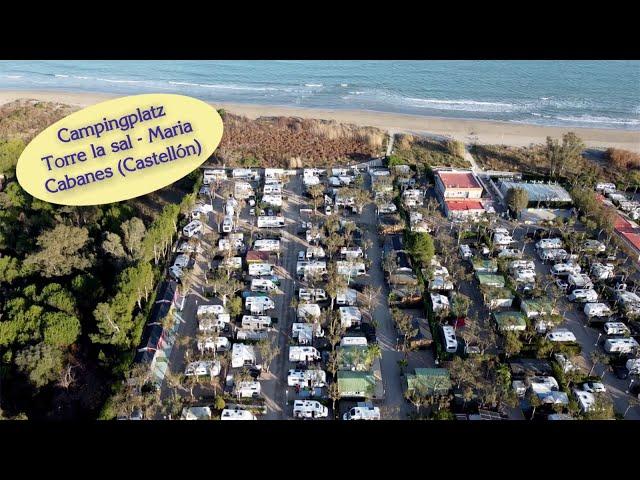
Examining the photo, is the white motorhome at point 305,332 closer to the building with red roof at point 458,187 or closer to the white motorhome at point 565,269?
the white motorhome at point 565,269

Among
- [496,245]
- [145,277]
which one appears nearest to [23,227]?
[145,277]

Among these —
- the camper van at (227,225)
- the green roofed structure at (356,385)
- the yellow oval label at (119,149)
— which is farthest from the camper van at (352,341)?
the camper van at (227,225)

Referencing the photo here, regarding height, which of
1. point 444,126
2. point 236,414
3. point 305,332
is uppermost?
point 444,126

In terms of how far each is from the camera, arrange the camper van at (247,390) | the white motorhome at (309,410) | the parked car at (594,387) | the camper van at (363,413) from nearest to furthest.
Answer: the camper van at (363,413) < the white motorhome at (309,410) < the camper van at (247,390) < the parked car at (594,387)

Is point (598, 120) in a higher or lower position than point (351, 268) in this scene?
higher

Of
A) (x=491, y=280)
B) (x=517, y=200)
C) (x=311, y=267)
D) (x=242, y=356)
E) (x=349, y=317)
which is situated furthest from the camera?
(x=517, y=200)

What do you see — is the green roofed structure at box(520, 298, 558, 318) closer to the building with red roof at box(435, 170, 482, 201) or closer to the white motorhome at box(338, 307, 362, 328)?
the white motorhome at box(338, 307, 362, 328)

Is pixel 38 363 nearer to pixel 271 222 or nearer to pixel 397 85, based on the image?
pixel 271 222

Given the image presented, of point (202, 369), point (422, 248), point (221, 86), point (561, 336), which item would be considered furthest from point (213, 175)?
point (221, 86)
